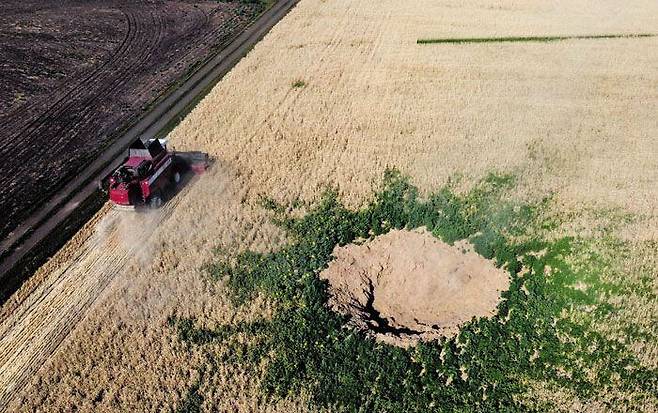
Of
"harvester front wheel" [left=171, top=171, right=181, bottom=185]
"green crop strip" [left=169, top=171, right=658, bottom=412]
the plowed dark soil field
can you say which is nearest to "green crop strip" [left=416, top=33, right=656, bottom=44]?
the plowed dark soil field

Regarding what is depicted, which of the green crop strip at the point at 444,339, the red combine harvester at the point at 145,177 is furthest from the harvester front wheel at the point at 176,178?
the green crop strip at the point at 444,339

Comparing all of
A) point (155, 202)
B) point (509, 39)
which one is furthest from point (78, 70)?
point (509, 39)

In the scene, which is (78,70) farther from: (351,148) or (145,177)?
(351,148)

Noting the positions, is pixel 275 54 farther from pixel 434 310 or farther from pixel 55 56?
pixel 434 310

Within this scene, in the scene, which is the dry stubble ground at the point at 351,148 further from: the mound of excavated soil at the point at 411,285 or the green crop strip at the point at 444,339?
the mound of excavated soil at the point at 411,285

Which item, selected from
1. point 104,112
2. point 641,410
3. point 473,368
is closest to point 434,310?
point 473,368

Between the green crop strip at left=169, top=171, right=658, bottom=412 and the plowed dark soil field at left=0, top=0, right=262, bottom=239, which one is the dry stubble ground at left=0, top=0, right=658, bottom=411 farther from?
the plowed dark soil field at left=0, top=0, right=262, bottom=239

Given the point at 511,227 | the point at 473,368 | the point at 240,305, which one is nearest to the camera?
the point at 473,368
